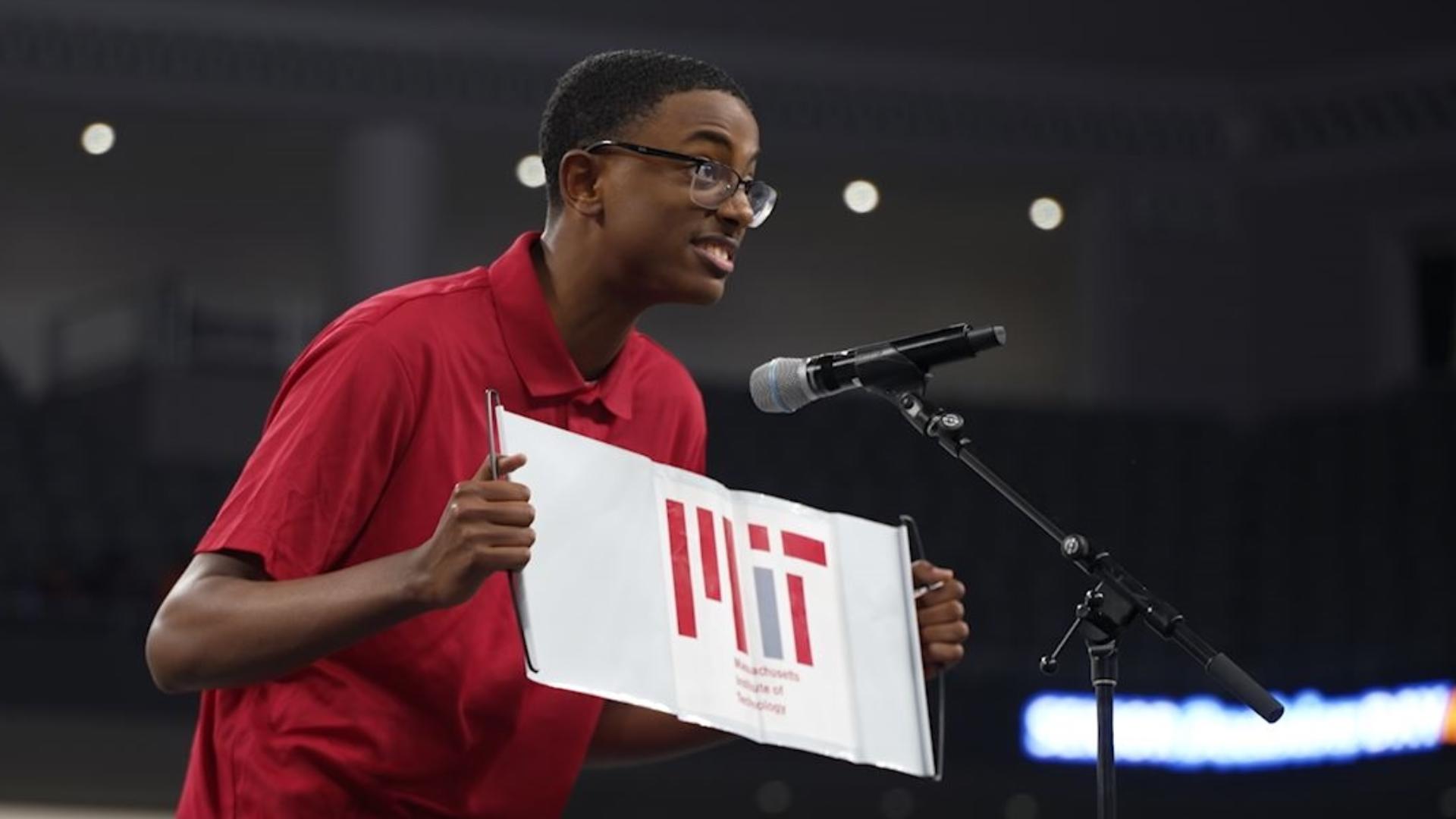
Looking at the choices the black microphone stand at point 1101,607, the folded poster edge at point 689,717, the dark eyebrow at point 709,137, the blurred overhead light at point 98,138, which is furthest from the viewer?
the blurred overhead light at point 98,138

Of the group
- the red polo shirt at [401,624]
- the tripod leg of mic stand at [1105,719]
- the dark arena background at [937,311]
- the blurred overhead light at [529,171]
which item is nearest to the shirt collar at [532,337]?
the red polo shirt at [401,624]

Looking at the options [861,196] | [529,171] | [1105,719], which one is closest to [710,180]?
[1105,719]

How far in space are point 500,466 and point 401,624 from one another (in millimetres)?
296

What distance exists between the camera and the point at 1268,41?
12.3 meters

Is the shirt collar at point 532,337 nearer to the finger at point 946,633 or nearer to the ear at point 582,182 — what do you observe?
the ear at point 582,182

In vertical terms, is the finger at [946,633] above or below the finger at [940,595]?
below

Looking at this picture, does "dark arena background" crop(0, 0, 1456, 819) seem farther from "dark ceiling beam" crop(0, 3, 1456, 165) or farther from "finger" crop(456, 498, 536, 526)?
"finger" crop(456, 498, 536, 526)

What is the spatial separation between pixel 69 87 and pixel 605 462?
35.5 ft

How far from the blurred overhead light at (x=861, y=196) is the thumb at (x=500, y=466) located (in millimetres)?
12335

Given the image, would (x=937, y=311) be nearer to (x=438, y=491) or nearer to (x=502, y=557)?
(x=438, y=491)

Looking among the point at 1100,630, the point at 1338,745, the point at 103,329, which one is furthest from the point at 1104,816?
the point at 103,329

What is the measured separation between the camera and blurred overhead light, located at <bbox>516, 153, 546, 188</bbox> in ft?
44.5

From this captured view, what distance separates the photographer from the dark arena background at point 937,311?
978 centimetres

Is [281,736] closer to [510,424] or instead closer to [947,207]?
[510,424]
